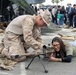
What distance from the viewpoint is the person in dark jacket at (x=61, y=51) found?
6.70m

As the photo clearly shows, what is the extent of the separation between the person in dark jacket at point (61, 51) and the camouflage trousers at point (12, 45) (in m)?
0.72

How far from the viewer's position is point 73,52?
24.0 ft

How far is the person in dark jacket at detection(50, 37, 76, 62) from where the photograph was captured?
6695 millimetres

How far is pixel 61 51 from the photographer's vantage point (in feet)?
22.3

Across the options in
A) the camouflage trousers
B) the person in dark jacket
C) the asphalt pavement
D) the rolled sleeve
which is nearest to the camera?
the asphalt pavement

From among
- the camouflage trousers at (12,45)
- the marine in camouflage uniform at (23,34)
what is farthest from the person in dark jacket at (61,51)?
the camouflage trousers at (12,45)

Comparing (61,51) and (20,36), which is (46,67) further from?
(20,36)

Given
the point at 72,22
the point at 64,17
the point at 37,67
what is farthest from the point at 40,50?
the point at 64,17

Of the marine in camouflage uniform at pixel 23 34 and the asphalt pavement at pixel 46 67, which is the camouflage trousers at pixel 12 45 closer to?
the marine in camouflage uniform at pixel 23 34

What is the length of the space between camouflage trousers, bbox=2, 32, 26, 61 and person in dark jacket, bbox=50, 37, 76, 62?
28.3 inches

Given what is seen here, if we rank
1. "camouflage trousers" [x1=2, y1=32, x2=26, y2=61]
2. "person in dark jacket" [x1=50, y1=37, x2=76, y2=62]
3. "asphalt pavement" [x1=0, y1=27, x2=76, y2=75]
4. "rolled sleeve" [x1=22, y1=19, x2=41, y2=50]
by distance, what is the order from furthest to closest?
"camouflage trousers" [x1=2, y1=32, x2=26, y2=61] → "person in dark jacket" [x1=50, y1=37, x2=76, y2=62] → "rolled sleeve" [x1=22, y1=19, x2=41, y2=50] → "asphalt pavement" [x1=0, y1=27, x2=76, y2=75]

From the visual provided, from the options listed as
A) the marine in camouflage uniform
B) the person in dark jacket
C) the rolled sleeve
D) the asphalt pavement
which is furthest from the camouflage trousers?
the person in dark jacket

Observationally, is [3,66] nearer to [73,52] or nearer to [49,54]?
[49,54]

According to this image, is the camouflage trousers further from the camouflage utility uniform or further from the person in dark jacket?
the person in dark jacket
